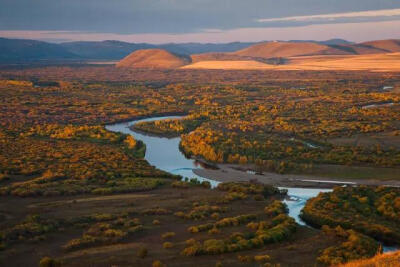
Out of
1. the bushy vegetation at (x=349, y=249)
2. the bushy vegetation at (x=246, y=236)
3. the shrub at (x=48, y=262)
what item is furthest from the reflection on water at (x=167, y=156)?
the shrub at (x=48, y=262)

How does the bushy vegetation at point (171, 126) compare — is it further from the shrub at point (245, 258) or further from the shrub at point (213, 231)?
the shrub at point (245, 258)

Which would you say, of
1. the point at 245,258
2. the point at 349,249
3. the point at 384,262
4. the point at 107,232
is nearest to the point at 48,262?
the point at 107,232

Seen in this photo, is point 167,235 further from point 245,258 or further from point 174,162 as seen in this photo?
point 174,162

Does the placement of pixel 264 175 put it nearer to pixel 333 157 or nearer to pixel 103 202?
pixel 333 157

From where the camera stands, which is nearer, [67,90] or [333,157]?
[333,157]

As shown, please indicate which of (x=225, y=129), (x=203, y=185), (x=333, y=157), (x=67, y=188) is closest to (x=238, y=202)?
(x=203, y=185)
